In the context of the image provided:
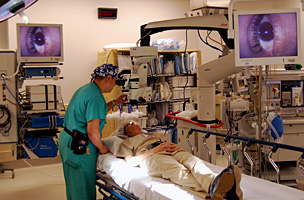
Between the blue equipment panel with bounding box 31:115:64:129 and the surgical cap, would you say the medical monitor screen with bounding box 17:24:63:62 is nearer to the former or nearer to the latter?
the blue equipment panel with bounding box 31:115:64:129

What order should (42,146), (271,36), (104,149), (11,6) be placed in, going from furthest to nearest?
(42,146) < (104,149) < (271,36) < (11,6)

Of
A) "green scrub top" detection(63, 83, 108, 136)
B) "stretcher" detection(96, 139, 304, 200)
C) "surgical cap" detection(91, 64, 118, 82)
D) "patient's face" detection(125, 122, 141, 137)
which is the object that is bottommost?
"stretcher" detection(96, 139, 304, 200)

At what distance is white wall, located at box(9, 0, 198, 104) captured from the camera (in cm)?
615

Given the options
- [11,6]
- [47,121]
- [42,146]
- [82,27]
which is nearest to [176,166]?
[11,6]

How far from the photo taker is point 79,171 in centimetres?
306

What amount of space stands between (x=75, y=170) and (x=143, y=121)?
122 inches

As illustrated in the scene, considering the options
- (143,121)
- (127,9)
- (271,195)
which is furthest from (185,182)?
(127,9)

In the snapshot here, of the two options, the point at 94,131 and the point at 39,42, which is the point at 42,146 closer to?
the point at 39,42

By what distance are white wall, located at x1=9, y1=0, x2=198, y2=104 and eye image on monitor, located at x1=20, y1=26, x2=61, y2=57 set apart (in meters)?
1.59

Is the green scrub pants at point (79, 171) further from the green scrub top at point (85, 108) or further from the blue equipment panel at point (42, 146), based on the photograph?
the blue equipment panel at point (42, 146)

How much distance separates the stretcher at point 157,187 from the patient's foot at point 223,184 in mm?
184

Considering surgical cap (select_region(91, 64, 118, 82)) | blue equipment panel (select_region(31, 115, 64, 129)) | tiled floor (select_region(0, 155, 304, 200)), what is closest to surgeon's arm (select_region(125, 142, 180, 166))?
surgical cap (select_region(91, 64, 118, 82))

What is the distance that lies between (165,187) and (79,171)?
0.93 m

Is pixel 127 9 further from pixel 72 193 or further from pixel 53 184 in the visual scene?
pixel 72 193
